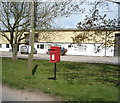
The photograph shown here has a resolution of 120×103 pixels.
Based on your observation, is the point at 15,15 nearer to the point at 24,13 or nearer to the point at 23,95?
the point at 24,13

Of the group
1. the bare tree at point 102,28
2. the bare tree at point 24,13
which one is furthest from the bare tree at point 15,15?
the bare tree at point 102,28

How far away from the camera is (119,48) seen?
6164 millimetres

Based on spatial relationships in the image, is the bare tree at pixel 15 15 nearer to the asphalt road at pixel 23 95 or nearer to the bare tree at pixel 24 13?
the bare tree at pixel 24 13

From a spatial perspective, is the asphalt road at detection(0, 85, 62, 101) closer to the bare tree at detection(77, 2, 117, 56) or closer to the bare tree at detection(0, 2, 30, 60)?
the bare tree at detection(77, 2, 117, 56)

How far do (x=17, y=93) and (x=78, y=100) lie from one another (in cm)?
193

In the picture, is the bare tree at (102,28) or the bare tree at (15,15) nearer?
the bare tree at (102,28)

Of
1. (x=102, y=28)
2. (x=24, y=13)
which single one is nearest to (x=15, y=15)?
(x=24, y=13)

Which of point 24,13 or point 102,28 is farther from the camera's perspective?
point 24,13

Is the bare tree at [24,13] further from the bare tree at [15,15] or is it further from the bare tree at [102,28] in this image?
the bare tree at [102,28]

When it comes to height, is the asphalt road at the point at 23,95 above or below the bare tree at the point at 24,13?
below

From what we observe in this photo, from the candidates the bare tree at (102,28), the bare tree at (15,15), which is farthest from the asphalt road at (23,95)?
the bare tree at (15,15)

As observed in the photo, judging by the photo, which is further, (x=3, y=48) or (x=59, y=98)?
(x=3, y=48)

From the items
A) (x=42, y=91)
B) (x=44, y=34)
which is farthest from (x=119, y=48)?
(x=44, y=34)

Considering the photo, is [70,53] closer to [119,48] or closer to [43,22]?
[43,22]
